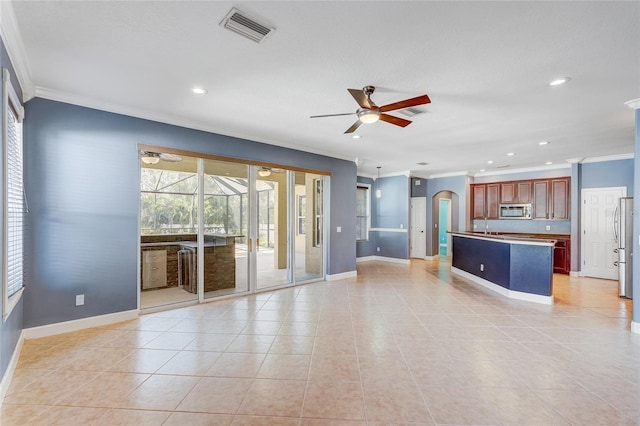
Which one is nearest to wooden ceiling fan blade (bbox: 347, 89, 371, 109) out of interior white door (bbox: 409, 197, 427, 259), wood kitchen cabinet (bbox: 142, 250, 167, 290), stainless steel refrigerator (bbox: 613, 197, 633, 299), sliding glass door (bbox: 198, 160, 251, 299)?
sliding glass door (bbox: 198, 160, 251, 299)

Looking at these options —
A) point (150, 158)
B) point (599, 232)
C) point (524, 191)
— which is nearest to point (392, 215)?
point (524, 191)

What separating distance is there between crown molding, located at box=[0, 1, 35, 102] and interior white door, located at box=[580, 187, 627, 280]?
31.9 feet

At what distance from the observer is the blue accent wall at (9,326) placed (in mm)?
2275

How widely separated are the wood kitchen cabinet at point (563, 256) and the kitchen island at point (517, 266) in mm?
2613

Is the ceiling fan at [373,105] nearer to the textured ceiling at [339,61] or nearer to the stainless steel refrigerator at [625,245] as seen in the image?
the textured ceiling at [339,61]

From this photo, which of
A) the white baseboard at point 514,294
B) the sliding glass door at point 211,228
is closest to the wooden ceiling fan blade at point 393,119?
the sliding glass door at point 211,228

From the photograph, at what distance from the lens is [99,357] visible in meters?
2.86

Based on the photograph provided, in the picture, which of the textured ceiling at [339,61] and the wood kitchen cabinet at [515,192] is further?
the wood kitchen cabinet at [515,192]

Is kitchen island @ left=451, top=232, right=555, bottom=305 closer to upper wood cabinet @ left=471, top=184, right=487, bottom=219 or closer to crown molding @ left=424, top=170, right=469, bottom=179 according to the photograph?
upper wood cabinet @ left=471, top=184, right=487, bottom=219

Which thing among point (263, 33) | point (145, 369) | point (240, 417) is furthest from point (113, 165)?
point (240, 417)

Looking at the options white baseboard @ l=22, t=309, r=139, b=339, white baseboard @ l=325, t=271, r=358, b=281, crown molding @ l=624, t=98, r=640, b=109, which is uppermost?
crown molding @ l=624, t=98, r=640, b=109

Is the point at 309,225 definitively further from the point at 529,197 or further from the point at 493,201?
the point at 529,197

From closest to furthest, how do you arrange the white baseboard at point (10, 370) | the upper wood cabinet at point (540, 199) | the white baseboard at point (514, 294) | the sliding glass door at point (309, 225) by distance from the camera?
1. the white baseboard at point (10, 370)
2. the white baseboard at point (514, 294)
3. the sliding glass door at point (309, 225)
4. the upper wood cabinet at point (540, 199)

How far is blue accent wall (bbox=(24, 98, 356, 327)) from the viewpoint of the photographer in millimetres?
3285
